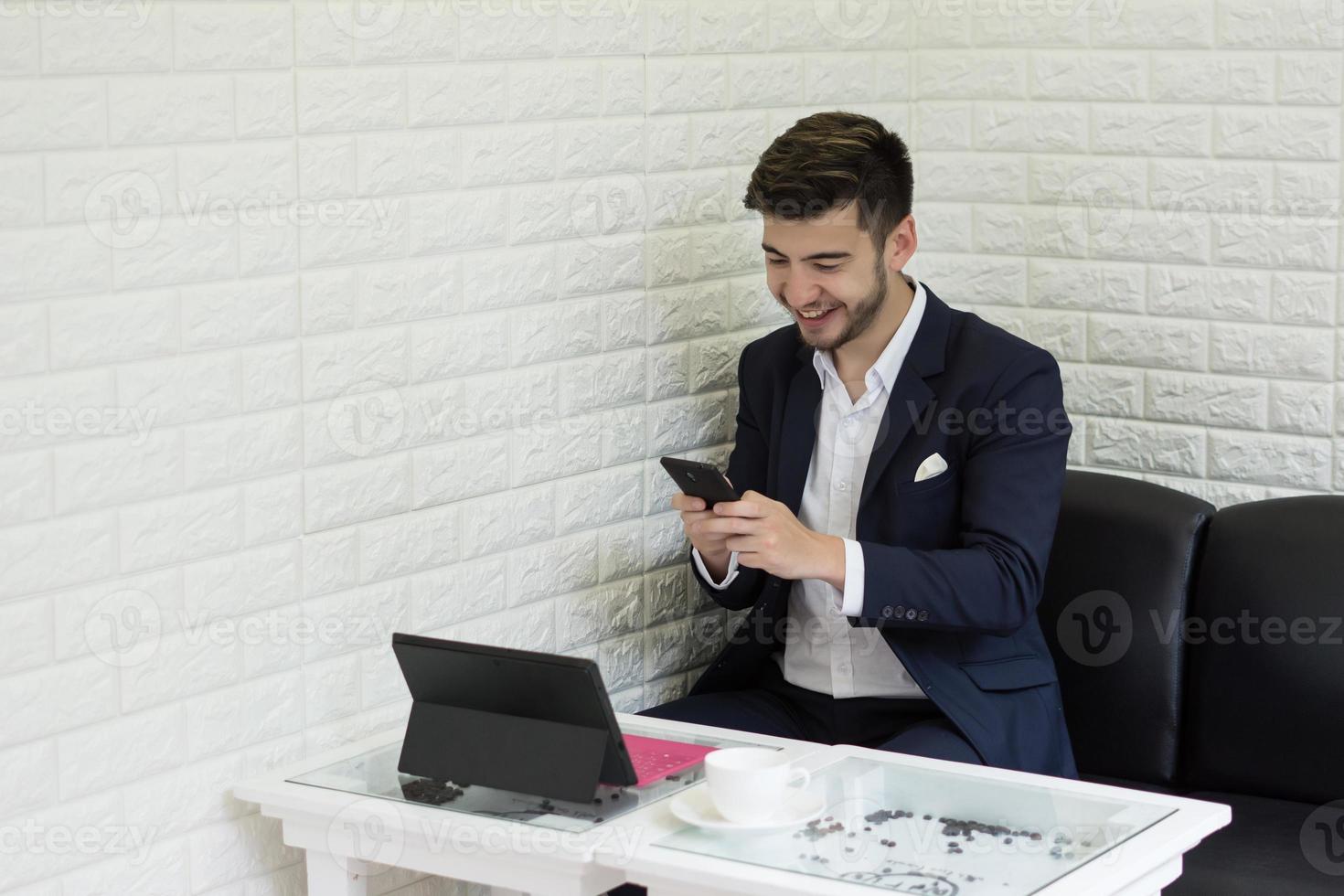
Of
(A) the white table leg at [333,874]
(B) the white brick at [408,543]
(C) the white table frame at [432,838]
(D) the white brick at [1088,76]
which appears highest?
(D) the white brick at [1088,76]

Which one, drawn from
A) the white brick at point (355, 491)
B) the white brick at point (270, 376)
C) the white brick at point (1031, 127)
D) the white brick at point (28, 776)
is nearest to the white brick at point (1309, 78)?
the white brick at point (1031, 127)

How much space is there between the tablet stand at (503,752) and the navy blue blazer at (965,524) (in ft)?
2.03

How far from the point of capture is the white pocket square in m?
2.82

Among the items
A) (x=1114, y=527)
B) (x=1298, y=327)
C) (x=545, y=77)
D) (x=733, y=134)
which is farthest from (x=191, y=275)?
(x=1298, y=327)

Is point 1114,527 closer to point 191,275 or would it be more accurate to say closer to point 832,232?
point 832,232

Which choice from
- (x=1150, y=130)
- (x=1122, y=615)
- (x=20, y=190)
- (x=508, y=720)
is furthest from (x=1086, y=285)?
(x=20, y=190)

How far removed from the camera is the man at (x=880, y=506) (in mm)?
2684

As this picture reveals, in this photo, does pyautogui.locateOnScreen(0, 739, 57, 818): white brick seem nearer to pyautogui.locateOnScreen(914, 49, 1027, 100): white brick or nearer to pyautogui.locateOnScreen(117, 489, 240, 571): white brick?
pyautogui.locateOnScreen(117, 489, 240, 571): white brick

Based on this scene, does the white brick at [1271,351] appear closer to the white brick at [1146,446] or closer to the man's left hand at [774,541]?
the white brick at [1146,446]

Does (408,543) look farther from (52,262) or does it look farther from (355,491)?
(52,262)

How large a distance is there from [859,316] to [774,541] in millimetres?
469

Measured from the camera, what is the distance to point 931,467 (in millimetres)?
2820

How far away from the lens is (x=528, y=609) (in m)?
2.90

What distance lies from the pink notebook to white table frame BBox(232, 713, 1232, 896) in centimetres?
7
